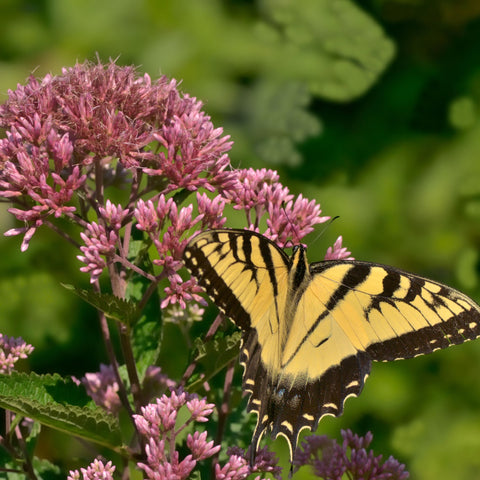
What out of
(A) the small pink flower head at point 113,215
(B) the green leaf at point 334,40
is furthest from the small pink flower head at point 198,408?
(B) the green leaf at point 334,40

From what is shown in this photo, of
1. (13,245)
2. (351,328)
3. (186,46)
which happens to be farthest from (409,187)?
(13,245)

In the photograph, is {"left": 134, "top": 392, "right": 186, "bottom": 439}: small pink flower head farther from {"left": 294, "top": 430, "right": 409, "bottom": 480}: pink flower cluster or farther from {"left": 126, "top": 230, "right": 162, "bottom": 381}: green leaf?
{"left": 294, "top": 430, "right": 409, "bottom": 480}: pink flower cluster

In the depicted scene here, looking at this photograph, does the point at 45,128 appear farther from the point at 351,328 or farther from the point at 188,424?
the point at 351,328

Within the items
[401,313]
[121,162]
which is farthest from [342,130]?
[121,162]

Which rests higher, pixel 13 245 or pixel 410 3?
pixel 410 3

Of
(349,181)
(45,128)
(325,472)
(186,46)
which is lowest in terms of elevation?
(325,472)

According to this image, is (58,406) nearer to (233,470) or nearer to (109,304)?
(109,304)

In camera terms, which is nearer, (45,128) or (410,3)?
(45,128)
